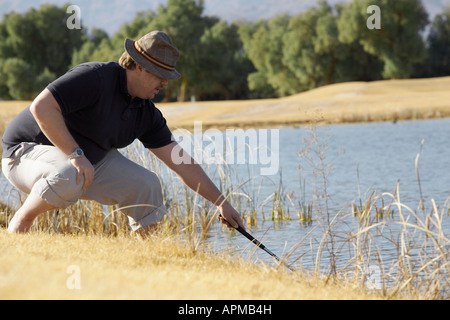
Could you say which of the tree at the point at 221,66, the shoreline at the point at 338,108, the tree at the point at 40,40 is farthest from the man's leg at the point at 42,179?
the tree at the point at 40,40

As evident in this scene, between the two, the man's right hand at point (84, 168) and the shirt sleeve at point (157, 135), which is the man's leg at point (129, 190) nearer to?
the shirt sleeve at point (157, 135)

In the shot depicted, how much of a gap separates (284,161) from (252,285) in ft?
34.0

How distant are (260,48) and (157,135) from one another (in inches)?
1837

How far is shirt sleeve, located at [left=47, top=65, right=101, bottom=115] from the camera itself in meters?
3.60

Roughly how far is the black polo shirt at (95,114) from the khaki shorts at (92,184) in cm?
9

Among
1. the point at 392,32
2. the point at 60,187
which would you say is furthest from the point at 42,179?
the point at 392,32

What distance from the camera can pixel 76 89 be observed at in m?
3.64

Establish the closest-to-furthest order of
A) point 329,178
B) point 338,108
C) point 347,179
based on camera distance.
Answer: point 347,179
point 329,178
point 338,108

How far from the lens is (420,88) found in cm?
3819

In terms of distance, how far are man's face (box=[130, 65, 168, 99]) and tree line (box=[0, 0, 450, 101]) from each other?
37.8 meters

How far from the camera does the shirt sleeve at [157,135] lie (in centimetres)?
414

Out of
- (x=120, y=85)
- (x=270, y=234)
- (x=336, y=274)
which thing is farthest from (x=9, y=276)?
(x=270, y=234)

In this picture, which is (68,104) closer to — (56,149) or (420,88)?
(56,149)
